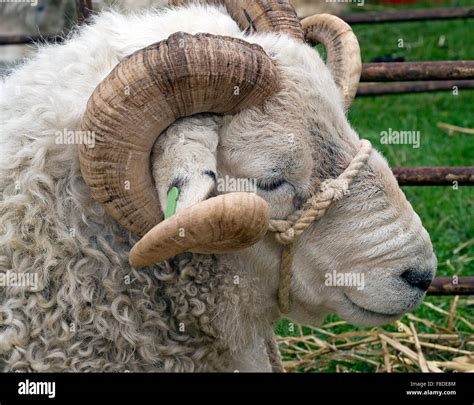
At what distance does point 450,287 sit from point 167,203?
7.44ft

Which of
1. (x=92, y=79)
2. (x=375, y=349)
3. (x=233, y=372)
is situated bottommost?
(x=375, y=349)

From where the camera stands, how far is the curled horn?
2797mm

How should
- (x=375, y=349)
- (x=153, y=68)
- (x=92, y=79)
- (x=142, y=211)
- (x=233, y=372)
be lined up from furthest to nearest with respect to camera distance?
1. (x=375, y=349)
2. (x=233, y=372)
3. (x=92, y=79)
4. (x=142, y=211)
5. (x=153, y=68)

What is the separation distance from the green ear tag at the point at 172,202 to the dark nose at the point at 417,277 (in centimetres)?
96

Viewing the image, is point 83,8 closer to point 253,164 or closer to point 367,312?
point 253,164

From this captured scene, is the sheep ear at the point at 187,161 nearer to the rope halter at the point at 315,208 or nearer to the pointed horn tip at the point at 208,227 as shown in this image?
the pointed horn tip at the point at 208,227

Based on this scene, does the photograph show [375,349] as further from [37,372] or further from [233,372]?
[37,372]

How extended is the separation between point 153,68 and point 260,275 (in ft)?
3.05

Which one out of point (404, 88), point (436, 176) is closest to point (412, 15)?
point (404, 88)

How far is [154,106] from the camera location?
286cm

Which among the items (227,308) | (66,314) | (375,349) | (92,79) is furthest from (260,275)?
(375,349)

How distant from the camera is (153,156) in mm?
3010

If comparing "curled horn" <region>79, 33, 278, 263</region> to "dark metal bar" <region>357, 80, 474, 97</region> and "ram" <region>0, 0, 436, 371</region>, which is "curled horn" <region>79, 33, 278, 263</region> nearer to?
"ram" <region>0, 0, 436, 371</region>

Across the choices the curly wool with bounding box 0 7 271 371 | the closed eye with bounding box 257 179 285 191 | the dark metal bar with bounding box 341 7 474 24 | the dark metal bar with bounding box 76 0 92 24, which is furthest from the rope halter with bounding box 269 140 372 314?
the dark metal bar with bounding box 341 7 474 24
